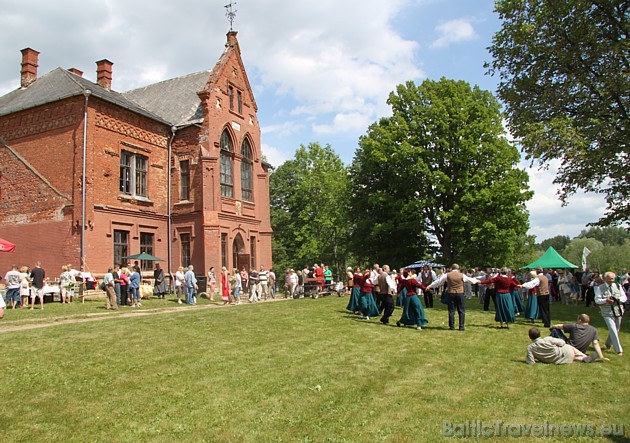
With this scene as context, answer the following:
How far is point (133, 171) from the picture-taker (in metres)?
26.7

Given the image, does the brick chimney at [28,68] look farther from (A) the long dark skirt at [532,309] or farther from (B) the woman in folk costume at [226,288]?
(A) the long dark skirt at [532,309]

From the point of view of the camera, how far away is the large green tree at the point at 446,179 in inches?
1292

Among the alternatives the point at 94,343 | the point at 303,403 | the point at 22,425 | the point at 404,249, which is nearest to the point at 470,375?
the point at 303,403

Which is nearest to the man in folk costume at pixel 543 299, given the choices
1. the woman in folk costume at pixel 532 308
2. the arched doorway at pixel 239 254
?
the woman in folk costume at pixel 532 308

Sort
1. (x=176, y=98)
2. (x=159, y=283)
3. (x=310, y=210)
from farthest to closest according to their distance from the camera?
(x=310, y=210) → (x=176, y=98) → (x=159, y=283)

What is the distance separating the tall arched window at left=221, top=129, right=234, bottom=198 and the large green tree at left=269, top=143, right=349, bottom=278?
76.6ft

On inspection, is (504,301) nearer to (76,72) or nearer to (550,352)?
(550,352)

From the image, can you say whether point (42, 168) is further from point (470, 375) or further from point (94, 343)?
point (470, 375)

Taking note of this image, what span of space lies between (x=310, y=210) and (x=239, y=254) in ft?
81.6

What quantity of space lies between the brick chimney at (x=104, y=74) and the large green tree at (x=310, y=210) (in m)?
27.3

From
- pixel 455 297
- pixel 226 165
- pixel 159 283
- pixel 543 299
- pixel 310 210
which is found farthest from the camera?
pixel 310 210

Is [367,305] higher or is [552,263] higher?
[552,263]

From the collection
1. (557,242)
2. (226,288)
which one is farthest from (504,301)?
(557,242)

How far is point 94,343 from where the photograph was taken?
1084 centimetres
